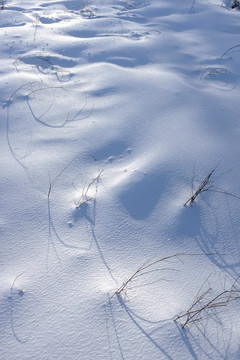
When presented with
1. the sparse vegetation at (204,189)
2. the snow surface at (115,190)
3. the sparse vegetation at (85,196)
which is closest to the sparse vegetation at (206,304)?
the snow surface at (115,190)

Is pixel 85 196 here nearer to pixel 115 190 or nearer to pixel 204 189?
pixel 115 190

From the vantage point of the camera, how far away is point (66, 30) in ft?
11.2

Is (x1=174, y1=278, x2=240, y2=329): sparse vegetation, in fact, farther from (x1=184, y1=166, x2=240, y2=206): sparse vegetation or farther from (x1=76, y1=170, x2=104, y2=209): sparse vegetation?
(x1=76, y1=170, x2=104, y2=209): sparse vegetation

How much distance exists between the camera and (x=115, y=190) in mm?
1775

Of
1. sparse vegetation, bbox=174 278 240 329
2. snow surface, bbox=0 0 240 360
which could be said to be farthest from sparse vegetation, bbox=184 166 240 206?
sparse vegetation, bbox=174 278 240 329

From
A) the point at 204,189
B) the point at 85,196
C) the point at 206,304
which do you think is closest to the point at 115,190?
the point at 85,196

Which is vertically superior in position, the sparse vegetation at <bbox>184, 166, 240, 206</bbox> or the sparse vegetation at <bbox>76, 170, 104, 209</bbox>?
the sparse vegetation at <bbox>184, 166, 240, 206</bbox>

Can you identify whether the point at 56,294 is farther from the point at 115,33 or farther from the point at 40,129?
the point at 115,33

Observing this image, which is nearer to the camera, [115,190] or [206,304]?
[206,304]

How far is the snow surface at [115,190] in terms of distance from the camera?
3.97ft

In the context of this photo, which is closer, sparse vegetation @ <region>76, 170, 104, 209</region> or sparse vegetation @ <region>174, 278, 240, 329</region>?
sparse vegetation @ <region>174, 278, 240, 329</region>

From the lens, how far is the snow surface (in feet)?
3.97

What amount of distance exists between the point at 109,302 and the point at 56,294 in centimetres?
21

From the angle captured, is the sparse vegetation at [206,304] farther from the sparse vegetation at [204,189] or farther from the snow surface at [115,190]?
the sparse vegetation at [204,189]
